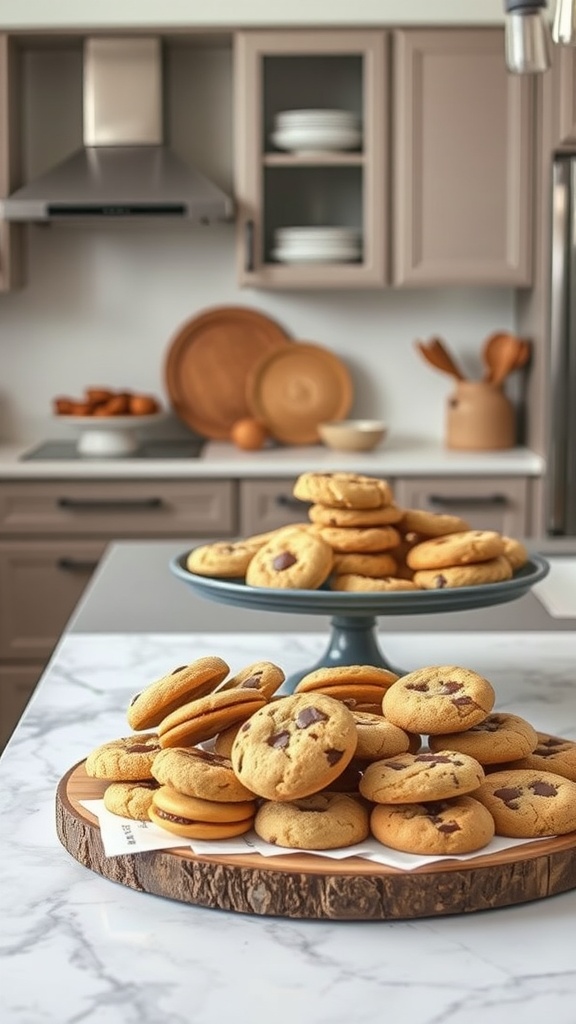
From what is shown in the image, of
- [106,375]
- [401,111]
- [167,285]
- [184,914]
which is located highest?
[401,111]

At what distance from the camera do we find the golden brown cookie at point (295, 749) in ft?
3.29

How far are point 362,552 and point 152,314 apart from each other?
2866 millimetres

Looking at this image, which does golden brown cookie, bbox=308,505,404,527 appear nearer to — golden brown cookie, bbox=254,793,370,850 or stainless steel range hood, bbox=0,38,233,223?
golden brown cookie, bbox=254,793,370,850

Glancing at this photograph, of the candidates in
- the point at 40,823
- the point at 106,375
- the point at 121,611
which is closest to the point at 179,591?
the point at 121,611

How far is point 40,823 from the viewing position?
1.18 m

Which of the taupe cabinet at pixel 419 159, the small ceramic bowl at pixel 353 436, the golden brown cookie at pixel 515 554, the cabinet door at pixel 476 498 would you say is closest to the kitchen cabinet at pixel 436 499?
the cabinet door at pixel 476 498

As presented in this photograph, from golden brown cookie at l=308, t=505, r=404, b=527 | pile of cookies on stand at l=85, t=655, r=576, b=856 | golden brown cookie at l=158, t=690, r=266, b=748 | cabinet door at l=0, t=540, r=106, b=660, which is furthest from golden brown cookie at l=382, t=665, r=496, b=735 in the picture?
cabinet door at l=0, t=540, r=106, b=660

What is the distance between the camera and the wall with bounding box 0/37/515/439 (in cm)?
430

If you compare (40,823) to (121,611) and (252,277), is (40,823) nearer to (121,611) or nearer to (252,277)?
(121,611)

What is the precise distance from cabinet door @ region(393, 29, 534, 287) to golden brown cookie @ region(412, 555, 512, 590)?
96.8 inches

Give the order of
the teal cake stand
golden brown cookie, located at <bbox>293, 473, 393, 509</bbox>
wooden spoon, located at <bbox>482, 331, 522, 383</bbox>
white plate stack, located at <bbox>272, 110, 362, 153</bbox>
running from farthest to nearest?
wooden spoon, located at <bbox>482, 331, 522, 383</bbox>
white plate stack, located at <bbox>272, 110, 362, 153</bbox>
golden brown cookie, located at <bbox>293, 473, 393, 509</bbox>
the teal cake stand

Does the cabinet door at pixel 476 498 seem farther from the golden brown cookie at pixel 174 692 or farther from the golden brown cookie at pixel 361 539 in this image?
the golden brown cookie at pixel 174 692

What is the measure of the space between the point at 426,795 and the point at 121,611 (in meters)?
1.12

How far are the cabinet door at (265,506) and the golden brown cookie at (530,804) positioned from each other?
2699mm
